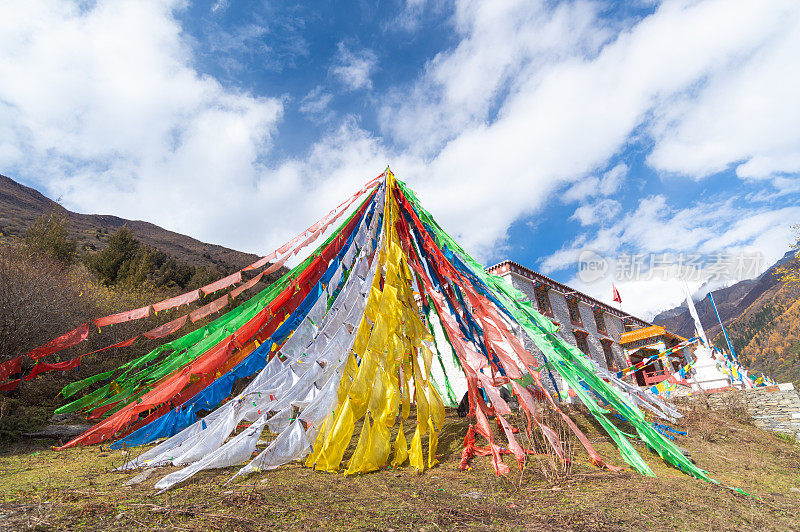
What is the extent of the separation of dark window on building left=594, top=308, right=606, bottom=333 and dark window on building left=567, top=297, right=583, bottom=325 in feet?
7.64

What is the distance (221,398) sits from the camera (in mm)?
7375

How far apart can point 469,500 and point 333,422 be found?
207cm

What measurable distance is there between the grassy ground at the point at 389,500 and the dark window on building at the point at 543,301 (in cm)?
1479

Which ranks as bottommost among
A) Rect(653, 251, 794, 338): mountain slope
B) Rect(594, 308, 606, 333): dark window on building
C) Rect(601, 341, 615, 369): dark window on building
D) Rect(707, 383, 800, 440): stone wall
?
Rect(707, 383, 800, 440): stone wall

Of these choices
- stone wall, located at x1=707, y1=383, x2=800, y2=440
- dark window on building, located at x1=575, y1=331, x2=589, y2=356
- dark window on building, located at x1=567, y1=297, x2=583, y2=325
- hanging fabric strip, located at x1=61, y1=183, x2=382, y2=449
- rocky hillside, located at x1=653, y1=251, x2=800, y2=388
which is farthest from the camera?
rocky hillside, located at x1=653, y1=251, x2=800, y2=388

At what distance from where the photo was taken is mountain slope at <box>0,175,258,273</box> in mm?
40547

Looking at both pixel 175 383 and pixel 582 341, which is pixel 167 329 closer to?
pixel 175 383

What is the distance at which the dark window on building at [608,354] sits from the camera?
80.5 ft

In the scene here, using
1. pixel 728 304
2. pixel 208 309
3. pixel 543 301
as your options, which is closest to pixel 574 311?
pixel 543 301

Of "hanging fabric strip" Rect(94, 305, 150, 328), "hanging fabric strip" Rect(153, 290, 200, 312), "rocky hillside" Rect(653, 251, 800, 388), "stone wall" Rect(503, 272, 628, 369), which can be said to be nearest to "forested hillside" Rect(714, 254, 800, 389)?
"rocky hillside" Rect(653, 251, 800, 388)

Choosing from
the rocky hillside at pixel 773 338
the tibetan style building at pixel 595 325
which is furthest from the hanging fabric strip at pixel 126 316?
the rocky hillside at pixel 773 338

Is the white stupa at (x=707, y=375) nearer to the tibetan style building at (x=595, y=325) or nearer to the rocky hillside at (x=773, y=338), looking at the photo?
the tibetan style building at (x=595, y=325)

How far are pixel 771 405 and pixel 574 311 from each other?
37.8 ft

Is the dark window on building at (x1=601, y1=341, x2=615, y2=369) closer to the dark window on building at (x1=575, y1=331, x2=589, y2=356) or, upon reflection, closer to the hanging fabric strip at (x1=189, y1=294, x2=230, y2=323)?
the dark window on building at (x1=575, y1=331, x2=589, y2=356)
